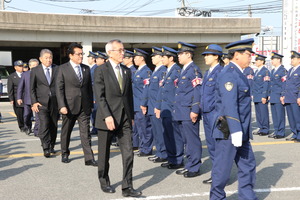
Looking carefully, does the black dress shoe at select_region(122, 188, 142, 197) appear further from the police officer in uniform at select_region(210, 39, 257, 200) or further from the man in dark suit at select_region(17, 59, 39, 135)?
the man in dark suit at select_region(17, 59, 39, 135)

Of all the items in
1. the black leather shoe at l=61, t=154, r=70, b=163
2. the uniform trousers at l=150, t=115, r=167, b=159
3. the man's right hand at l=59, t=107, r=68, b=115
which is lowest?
the black leather shoe at l=61, t=154, r=70, b=163

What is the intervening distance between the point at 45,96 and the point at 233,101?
4.52 metres

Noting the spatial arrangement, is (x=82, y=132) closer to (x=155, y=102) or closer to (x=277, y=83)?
(x=155, y=102)

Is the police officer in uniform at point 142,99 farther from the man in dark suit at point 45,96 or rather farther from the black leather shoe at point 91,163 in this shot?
the man in dark suit at point 45,96

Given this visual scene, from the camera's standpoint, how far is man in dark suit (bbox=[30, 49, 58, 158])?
24.0 ft

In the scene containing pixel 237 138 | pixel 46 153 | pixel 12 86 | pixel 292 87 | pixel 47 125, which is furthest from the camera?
pixel 12 86

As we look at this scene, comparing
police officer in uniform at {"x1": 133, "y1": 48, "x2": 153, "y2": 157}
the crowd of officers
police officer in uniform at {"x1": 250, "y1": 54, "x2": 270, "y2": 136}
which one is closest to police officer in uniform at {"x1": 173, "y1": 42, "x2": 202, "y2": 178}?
the crowd of officers

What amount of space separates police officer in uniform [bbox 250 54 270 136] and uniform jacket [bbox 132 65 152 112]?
3.94m

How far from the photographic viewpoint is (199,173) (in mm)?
5824

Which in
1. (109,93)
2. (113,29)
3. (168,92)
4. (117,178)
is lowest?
(117,178)

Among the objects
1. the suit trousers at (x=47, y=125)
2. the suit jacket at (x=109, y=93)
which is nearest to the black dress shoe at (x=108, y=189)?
the suit jacket at (x=109, y=93)

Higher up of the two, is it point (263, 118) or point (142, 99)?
point (142, 99)

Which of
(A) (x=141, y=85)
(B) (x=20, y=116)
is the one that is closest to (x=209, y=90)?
(A) (x=141, y=85)

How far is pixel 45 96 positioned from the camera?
24.1 feet
